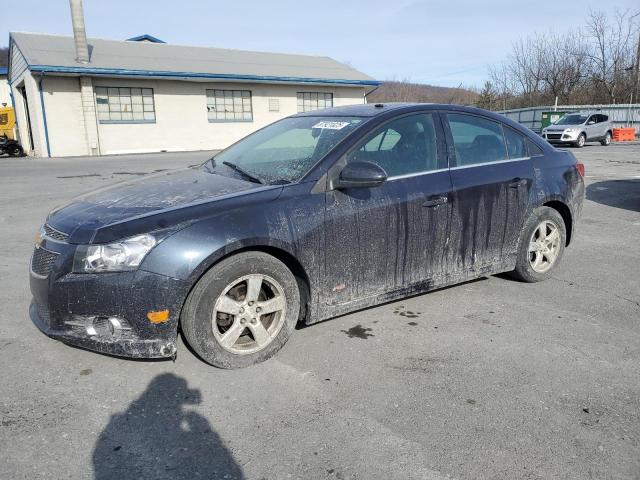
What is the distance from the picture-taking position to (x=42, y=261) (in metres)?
3.13

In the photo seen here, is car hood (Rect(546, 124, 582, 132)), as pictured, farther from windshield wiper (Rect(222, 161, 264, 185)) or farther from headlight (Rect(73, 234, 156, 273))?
headlight (Rect(73, 234, 156, 273))

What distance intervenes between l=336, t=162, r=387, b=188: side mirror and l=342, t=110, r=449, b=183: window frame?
0.40 feet

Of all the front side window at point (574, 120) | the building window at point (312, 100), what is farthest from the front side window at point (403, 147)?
the building window at point (312, 100)

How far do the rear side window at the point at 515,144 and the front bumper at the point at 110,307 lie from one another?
10.5 ft

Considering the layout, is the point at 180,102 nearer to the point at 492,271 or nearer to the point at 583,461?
the point at 492,271

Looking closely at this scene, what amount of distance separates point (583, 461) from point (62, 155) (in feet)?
80.4

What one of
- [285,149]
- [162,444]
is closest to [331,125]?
[285,149]

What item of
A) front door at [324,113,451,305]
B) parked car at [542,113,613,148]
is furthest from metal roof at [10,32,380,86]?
front door at [324,113,451,305]

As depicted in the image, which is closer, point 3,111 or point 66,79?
point 66,79

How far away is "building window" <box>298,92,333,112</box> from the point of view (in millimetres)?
29203

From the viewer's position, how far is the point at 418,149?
401 cm

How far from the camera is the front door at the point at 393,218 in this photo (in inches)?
139

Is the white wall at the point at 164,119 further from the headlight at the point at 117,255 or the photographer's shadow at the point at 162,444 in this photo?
the photographer's shadow at the point at 162,444

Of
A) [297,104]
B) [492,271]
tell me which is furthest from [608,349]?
[297,104]
